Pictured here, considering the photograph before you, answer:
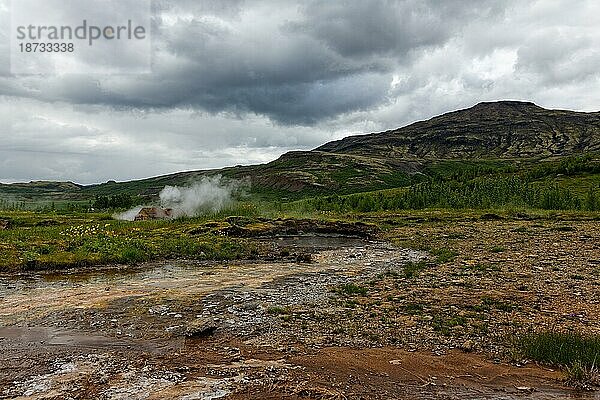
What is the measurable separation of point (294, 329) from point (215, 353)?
320cm

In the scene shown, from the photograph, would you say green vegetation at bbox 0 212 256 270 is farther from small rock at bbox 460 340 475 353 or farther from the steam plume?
the steam plume

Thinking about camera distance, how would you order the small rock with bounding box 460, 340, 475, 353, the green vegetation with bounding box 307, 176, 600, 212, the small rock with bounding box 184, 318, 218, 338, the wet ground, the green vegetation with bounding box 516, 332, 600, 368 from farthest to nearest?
the green vegetation with bounding box 307, 176, 600, 212 < the small rock with bounding box 184, 318, 218, 338 < the small rock with bounding box 460, 340, 475, 353 < the green vegetation with bounding box 516, 332, 600, 368 < the wet ground

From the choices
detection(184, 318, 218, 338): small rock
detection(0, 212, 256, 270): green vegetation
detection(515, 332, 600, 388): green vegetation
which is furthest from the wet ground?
detection(0, 212, 256, 270): green vegetation

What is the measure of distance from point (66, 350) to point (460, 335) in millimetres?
12142

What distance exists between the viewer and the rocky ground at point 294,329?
36.0 ft

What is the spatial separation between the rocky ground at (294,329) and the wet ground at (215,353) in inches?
2.0

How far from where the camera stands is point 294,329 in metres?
15.8

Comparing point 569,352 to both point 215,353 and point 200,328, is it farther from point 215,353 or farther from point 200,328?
point 200,328

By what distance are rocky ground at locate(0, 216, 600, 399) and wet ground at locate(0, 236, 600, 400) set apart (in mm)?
52

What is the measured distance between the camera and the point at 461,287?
21875mm

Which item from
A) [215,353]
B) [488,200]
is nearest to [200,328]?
[215,353]

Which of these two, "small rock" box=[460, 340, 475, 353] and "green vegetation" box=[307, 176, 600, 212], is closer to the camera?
"small rock" box=[460, 340, 475, 353]

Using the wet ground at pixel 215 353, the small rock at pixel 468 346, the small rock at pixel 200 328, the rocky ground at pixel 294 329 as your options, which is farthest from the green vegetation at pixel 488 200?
the small rock at pixel 200 328

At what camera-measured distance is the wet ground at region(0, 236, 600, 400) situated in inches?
421
